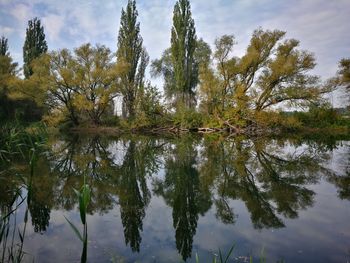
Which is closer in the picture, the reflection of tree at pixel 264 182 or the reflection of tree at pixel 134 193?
the reflection of tree at pixel 134 193

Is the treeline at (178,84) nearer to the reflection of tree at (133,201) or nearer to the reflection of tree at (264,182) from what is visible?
the reflection of tree at (264,182)

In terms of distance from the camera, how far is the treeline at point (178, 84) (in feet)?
70.8

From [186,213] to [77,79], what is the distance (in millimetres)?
24657

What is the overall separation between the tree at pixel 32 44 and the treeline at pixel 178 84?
0.10 metres

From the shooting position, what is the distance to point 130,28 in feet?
98.0

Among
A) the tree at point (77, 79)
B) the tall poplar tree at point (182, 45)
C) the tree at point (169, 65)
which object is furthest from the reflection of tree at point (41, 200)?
the tree at point (169, 65)

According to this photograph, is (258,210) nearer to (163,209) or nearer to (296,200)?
(296,200)

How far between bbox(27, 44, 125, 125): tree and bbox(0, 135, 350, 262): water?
65.4 feet

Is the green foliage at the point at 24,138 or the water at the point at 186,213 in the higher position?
the green foliage at the point at 24,138

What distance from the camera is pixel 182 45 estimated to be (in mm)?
28812

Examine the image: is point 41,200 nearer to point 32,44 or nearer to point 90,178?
point 90,178

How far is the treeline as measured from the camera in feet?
70.8

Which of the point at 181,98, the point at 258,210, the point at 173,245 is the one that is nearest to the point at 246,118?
the point at 181,98

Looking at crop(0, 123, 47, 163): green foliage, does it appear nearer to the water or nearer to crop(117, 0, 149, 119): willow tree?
the water
